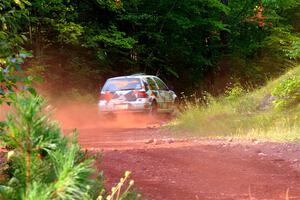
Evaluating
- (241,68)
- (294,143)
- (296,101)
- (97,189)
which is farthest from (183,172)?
(241,68)

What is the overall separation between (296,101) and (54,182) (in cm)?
1478

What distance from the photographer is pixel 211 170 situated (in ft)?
27.1

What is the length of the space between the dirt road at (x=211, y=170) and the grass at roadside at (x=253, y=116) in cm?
220

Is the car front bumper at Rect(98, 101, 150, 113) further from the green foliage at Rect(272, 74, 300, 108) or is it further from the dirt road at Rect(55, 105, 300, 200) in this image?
the dirt road at Rect(55, 105, 300, 200)

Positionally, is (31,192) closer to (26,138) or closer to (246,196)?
(26,138)

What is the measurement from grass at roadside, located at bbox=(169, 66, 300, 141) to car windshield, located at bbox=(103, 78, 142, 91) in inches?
133

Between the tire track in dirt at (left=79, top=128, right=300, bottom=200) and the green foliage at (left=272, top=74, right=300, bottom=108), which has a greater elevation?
the green foliage at (left=272, top=74, right=300, bottom=108)

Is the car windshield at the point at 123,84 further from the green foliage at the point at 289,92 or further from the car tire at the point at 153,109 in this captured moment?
the green foliage at the point at 289,92

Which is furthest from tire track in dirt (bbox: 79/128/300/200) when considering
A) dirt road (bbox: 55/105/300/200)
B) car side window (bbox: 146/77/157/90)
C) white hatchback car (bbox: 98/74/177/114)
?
car side window (bbox: 146/77/157/90)

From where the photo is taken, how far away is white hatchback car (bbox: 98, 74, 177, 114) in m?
21.2

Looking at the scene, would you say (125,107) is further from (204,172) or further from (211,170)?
(204,172)

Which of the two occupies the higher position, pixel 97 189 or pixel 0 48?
pixel 0 48

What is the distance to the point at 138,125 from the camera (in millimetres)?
20344

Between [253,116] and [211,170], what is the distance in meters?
8.96
